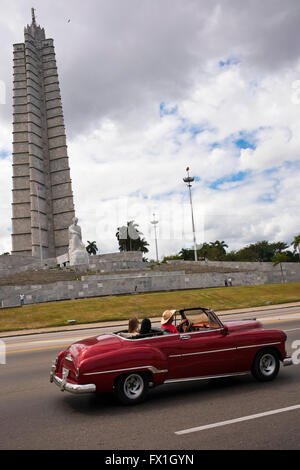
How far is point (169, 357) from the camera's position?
6.47 metres

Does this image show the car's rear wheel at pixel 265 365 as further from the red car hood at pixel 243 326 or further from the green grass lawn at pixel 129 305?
the green grass lawn at pixel 129 305

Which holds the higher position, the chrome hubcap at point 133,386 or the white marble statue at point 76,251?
the white marble statue at point 76,251

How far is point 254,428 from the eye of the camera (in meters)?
4.90

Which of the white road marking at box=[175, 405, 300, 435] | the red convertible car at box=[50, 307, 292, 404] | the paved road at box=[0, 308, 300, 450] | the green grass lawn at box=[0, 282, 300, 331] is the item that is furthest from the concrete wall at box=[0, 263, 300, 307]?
the white road marking at box=[175, 405, 300, 435]

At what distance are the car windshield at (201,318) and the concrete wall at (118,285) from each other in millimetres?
32575

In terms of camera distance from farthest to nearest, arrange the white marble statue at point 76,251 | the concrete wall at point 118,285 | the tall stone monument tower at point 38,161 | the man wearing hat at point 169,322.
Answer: the tall stone monument tower at point 38,161
the white marble statue at point 76,251
the concrete wall at point 118,285
the man wearing hat at point 169,322

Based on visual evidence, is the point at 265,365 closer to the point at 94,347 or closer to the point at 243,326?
the point at 243,326

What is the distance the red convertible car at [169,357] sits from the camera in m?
5.96

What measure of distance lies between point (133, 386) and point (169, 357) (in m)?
0.73

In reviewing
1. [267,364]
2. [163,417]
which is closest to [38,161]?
[267,364]

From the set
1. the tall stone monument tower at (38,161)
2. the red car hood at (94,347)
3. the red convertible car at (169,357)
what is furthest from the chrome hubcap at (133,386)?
the tall stone monument tower at (38,161)

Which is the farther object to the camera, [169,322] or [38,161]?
[38,161]
